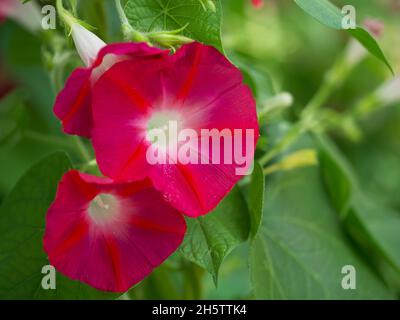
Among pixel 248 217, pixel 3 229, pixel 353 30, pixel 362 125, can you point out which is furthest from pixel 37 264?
pixel 362 125

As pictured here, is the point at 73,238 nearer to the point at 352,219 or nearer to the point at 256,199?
the point at 256,199

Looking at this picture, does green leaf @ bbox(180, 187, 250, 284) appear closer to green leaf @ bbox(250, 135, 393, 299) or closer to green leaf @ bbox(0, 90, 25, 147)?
green leaf @ bbox(250, 135, 393, 299)

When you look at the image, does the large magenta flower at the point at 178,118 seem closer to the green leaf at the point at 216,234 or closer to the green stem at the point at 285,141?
the green leaf at the point at 216,234

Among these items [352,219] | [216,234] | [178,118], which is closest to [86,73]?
[178,118]

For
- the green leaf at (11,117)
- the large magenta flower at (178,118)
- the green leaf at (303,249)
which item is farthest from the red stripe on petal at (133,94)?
the green leaf at (11,117)

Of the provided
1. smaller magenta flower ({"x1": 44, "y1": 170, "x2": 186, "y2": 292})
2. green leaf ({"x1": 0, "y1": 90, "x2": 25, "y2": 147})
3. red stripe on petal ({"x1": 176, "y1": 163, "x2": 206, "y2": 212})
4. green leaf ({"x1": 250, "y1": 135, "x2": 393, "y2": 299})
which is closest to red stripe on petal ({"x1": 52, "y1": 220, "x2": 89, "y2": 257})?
smaller magenta flower ({"x1": 44, "y1": 170, "x2": 186, "y2": 292})

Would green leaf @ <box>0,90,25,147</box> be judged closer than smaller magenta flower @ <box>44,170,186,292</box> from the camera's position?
No
